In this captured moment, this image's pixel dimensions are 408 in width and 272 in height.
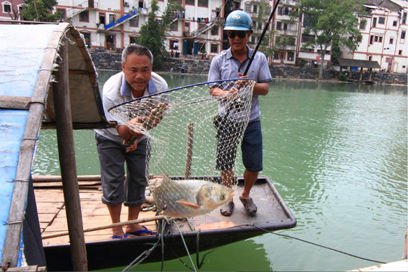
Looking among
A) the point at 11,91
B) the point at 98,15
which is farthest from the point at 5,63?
the point at 98,15

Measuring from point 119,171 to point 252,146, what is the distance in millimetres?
1290

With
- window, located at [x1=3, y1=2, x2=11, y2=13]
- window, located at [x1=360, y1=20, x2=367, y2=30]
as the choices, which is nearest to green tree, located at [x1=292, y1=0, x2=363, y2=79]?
window, located at [x1=360, y1=20, x2=367, y2=30]

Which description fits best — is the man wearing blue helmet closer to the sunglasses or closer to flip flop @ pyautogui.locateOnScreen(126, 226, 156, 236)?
the sunglasses

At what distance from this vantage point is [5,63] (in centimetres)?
167

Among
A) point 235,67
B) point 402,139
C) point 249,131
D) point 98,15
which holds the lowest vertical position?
point 402,139

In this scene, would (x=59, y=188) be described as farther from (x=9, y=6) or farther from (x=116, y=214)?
(x=9, y=6)

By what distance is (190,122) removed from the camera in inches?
123

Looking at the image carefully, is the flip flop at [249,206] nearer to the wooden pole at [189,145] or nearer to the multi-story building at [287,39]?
the wooden pole at [189,145]

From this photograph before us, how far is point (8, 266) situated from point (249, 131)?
8.55 feet

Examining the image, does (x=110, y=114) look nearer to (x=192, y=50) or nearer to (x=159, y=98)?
(x=159, y=98)

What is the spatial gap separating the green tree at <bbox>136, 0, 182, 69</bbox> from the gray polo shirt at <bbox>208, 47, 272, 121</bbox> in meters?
30.0

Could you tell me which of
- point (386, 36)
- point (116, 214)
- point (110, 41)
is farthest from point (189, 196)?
point (386, 36)

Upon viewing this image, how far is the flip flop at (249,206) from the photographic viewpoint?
12.2ft

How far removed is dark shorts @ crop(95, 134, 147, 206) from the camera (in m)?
2.96
